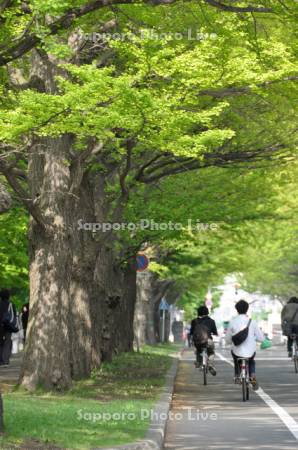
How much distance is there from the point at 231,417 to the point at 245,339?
149 inches

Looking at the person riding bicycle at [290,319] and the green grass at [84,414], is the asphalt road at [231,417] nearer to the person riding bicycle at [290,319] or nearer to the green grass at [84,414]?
the green grass at [84,414]

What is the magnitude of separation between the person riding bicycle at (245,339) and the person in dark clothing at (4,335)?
774 centimetres

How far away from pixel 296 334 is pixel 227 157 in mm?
5926

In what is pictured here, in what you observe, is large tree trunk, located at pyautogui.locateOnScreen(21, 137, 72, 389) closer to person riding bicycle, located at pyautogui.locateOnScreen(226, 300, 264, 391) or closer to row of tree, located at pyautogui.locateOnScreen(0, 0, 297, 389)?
row of tree, located at pyautogui.locateOnScreen(0, 0, 297, 389)

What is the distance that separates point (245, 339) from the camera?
73.7ft

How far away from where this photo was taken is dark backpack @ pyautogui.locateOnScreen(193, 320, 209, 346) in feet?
93.2

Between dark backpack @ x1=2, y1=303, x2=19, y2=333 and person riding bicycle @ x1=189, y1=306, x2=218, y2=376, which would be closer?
person riding bicycle @ x1=189, y1=306, x2=218, y2=376

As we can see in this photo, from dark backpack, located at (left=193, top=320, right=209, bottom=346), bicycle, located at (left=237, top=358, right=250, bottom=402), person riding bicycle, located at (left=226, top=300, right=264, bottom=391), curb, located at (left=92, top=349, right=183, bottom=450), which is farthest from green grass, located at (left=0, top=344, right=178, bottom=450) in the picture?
dark backpack, located at (left=193, top=320, right=209, bottom=346)

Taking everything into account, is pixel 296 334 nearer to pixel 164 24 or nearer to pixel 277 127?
pixel 277 127

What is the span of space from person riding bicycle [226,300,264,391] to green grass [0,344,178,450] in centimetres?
161

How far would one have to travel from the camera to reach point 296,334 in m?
32.4

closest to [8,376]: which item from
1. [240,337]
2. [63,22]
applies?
[240,337]

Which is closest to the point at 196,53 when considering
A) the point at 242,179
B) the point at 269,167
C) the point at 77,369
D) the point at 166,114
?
the point at 166,114

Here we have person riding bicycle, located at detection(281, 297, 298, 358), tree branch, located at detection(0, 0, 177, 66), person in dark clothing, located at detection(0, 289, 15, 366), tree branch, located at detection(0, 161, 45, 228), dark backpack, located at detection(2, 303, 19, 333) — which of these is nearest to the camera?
tree branch, located at detection(0, 0, 177, 66)
